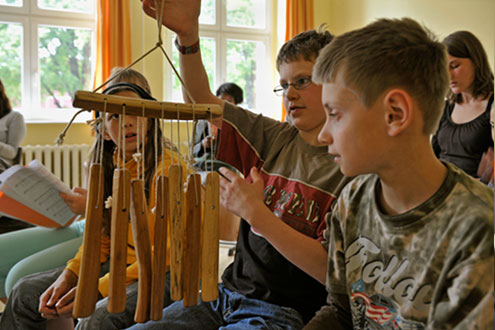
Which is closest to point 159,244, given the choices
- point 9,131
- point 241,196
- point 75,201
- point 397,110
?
point 241,196

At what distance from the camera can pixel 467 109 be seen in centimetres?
Answer: 255

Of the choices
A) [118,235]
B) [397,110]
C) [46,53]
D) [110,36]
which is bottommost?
[118,235]

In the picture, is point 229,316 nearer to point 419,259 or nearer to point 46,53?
point 419,259

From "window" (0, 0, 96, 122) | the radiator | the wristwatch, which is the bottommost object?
the radiator

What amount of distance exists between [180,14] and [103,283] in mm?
823

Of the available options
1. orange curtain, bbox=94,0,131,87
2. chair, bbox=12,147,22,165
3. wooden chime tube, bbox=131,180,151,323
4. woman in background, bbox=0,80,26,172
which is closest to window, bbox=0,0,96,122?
orange curtain, bbox=94,0,131,87

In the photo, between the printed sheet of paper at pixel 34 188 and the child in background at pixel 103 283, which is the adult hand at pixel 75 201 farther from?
the child in background at pixel 103 283

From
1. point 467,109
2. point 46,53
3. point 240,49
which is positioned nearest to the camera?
point 467,109

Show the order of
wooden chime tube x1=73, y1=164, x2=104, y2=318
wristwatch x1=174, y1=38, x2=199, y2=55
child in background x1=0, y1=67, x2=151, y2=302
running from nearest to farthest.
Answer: wooden chime tube x1=73, y1=164, x2=104, y2=318 → wristwatch x1=174, y1=38, x2=199, y2=55 → child in background x1=0, y1=67, x2=151, y2=302

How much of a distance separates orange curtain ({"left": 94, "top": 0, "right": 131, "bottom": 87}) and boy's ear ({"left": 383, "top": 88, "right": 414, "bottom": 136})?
4.50 m

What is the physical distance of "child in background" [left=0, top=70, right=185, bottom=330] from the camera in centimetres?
133

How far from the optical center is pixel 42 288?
64.0 inches

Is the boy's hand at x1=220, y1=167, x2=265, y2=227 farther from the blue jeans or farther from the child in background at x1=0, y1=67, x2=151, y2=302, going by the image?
the child in background at x1=0, y1=67, x2=151, y2=302

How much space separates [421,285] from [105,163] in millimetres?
1118
